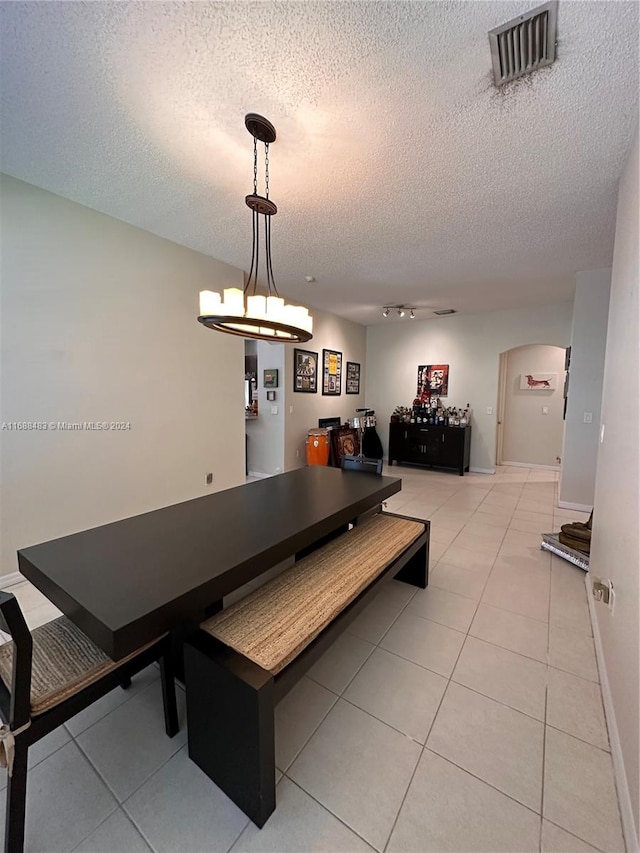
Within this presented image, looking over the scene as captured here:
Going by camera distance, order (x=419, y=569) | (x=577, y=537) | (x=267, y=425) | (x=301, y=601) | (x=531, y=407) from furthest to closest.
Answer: (x=531, y=407), (x=267, y=425), (x=577, y=537), (x=419, y=569), (x=301, y=601)

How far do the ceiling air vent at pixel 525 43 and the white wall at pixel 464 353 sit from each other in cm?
466

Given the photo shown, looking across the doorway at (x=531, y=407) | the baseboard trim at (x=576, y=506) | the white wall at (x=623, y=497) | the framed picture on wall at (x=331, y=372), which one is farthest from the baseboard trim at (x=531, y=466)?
the white wall at (x=623, y=497)

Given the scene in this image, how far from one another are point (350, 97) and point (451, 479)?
509cm

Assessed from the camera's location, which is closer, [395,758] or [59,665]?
[59,665]

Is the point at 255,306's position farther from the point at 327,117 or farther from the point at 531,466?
the point at 531,466

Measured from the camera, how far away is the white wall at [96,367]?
2451 mm

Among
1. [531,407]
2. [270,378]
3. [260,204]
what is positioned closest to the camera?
[260,204]

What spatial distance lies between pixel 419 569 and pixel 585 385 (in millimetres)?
3225

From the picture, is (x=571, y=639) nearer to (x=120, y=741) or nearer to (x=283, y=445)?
(x=120, y=741)

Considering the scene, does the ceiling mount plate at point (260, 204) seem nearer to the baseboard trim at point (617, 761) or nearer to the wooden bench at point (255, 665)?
the wooden bench at point (255, 665)

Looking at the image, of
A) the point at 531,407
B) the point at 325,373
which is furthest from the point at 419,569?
the point at 531,407

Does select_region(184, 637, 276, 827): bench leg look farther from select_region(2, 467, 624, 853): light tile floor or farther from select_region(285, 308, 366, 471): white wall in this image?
select_region(285, 308, 366, 471): white wall

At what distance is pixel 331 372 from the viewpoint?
6.21m

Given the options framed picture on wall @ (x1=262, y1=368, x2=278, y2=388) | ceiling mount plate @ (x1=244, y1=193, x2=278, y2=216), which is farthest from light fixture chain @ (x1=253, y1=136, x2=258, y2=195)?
framed picture on wall @ (x1=262, y1=368, x2=278, y2=388)
